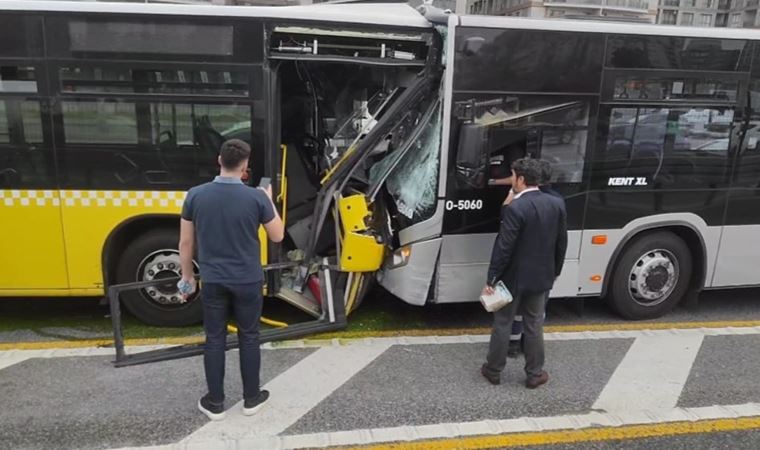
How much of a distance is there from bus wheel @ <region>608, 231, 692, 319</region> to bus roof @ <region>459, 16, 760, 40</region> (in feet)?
5.98

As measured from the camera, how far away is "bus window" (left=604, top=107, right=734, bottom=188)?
17.9 feet

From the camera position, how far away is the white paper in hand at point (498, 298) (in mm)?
4312

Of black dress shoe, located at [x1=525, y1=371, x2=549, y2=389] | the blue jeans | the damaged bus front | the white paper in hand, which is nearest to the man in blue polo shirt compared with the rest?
the blue jeans

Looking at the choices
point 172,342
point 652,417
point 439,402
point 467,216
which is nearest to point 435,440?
point 439,402

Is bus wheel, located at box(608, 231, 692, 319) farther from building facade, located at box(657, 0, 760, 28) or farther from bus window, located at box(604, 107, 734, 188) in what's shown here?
building facade, located at box(657, 0, 760, 28)

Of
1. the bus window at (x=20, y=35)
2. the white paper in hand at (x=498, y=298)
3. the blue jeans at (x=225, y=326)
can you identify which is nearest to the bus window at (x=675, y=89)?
the white paper in hand at (x=498, y=298)

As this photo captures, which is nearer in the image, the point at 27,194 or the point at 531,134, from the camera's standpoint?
the point at 27,194

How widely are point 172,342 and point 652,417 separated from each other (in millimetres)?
3710

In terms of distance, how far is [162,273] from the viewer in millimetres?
5352

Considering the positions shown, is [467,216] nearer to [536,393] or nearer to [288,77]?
[536,393]

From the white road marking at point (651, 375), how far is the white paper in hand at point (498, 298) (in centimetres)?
94

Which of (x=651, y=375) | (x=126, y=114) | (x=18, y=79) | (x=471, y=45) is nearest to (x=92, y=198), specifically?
(x=126, y=114)

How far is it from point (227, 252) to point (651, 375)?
3.36 m

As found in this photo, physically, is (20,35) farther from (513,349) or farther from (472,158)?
(513,349)
